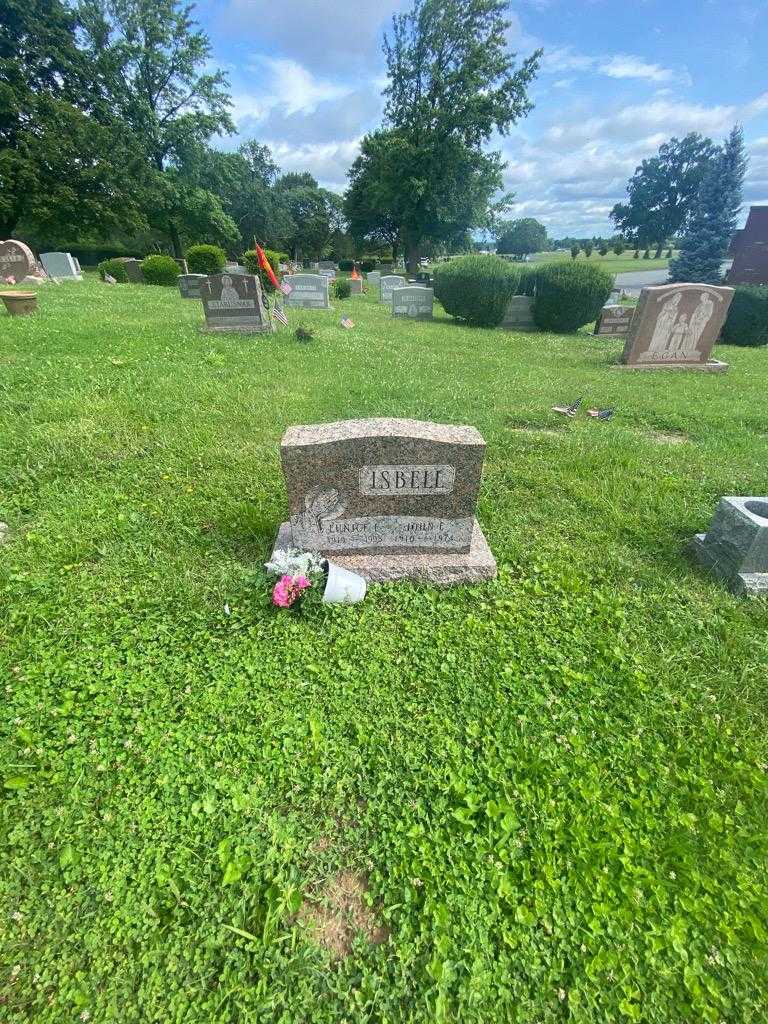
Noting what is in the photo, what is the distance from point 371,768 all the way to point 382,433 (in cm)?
177

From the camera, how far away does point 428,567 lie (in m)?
3.10

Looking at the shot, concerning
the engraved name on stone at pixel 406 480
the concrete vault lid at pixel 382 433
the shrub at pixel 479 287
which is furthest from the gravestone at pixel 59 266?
the engraved name on stone at pixel 406 480

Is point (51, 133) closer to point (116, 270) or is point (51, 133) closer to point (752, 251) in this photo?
point (116, 270)

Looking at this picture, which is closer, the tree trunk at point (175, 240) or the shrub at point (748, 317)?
the shrub at point (748, 317)

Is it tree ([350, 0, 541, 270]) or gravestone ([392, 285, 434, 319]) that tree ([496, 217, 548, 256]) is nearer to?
tree ([350, 0, 541, 270])

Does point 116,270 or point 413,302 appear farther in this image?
point 116,270

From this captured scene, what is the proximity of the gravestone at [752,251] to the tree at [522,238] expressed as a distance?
236 feet

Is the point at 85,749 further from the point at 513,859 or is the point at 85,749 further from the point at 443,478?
the point at 443,478

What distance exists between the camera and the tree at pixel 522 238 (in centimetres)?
8975

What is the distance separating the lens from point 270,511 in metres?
3.71

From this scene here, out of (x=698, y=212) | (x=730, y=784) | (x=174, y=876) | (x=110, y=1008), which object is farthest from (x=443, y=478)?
(x=698, y=212)

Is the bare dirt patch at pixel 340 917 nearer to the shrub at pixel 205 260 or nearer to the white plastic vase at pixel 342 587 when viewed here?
the white plastic vase at pixel 342 587

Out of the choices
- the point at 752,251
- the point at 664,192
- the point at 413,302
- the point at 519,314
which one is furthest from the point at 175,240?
the point at 664,192

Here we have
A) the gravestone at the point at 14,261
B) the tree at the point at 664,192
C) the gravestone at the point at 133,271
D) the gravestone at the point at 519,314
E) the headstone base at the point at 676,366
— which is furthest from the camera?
the tree at the point at 664,192
